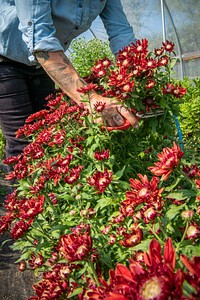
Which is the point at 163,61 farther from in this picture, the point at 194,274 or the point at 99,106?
the point at 194,274

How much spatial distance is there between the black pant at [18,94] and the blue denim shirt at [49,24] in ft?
0.43

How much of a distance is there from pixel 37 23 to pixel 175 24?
356 inches

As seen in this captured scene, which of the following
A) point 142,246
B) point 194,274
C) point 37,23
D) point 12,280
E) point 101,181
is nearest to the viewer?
point 194,274

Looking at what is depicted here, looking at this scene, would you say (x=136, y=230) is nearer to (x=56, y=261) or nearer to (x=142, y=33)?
(x=56, y=261)

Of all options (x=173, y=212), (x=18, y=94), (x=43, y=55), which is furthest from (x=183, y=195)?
(x=18, y=94)

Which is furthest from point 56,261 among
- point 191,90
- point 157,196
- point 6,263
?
point 191,90

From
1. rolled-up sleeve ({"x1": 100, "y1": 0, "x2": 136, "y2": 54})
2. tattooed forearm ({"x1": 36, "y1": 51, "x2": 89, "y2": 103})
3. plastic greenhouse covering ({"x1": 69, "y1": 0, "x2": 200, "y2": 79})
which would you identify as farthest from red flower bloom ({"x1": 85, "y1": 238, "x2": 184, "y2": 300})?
plastic greenhouse covering ({"x1": 69, "y1": 0, "x2": 200, "y2": 79})

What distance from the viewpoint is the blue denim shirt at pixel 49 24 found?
1.89m

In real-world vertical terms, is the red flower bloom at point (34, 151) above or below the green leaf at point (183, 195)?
below

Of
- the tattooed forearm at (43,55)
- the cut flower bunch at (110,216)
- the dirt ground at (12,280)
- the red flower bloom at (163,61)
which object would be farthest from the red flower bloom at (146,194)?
the dirt ground at (12,280)

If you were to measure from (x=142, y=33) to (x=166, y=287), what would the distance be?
424 inches

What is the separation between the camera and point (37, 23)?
74.3 inches

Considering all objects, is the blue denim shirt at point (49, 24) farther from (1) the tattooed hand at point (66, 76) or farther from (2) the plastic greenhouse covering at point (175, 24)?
(2) the plastic greenhouse covering at point (175, 24)

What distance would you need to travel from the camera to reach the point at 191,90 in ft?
16.4
